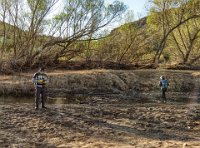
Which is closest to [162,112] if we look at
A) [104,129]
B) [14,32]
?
[104,129]

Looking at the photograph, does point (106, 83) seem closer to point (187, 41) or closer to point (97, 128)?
point (97, 128)

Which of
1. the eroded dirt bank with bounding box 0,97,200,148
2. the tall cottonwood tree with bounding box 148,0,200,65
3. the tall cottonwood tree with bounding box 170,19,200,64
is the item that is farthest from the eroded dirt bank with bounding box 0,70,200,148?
the tall cottonwood tree with bounding box 170,19,200,64

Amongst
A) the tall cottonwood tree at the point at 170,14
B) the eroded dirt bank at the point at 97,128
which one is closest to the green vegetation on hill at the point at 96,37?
the tall cottonwood tree at the point at 170,14

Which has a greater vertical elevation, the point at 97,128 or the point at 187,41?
the point at 187,41

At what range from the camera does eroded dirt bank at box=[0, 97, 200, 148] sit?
12.4m

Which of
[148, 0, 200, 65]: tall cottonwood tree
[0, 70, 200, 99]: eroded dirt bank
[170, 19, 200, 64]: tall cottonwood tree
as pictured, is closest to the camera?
[0, 70, 200, 99]: eroded dirt bank

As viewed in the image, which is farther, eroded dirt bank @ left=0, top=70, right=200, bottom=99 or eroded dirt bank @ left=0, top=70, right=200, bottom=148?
eroded dirt bank @ left=0, top=70, right=200, bottom=99

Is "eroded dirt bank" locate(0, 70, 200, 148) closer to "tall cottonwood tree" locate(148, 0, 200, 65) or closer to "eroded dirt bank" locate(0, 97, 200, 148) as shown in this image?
"eroded dirt bank" locate(0, 97, 200, 148)

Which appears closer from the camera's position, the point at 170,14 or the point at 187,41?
the point at 170,14

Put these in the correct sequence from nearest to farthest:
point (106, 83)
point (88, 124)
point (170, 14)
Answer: point (88, 124), point (106, 83), point (170, 14)

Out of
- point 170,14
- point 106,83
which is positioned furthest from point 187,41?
point 106,83

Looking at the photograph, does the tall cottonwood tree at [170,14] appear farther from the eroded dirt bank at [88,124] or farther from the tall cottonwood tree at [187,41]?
the eroded dirt bank at [88,124]

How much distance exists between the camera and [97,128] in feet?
48.1

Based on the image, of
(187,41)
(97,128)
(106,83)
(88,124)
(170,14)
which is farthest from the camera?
(187,41)
